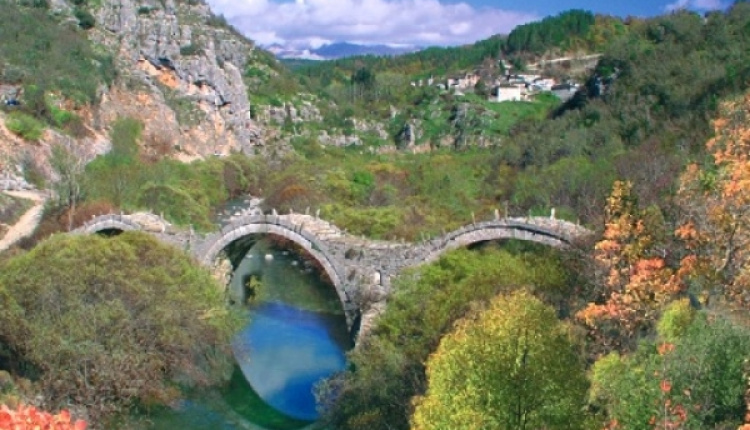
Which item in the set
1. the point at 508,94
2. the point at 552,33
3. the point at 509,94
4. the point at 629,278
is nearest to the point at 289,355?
the point at 629,278

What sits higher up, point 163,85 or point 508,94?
point 163,85

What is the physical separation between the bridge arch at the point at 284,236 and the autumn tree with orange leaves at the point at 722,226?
1613 centimetres

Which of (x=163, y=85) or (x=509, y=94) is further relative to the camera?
(x=509, y=94)

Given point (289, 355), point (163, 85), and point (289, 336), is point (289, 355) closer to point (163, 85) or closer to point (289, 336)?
point (289, 336)

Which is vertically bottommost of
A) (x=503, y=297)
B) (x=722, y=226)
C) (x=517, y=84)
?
(x=503, y=297)

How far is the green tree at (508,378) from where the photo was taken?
12234 mm

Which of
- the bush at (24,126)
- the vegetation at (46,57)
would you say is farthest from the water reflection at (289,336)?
the vegetation at (46,57)

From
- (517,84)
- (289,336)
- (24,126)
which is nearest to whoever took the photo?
(289,336)

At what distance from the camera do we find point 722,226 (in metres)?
13.1

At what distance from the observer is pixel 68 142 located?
54.0m

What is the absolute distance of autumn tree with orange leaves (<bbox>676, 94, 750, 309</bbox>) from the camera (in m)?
12.4

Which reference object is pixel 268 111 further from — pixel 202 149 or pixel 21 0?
pixel 21 0

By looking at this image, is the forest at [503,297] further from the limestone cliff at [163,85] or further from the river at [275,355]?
the limestone cliff at [163,85]

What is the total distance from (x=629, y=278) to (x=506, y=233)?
11671 millimetres
